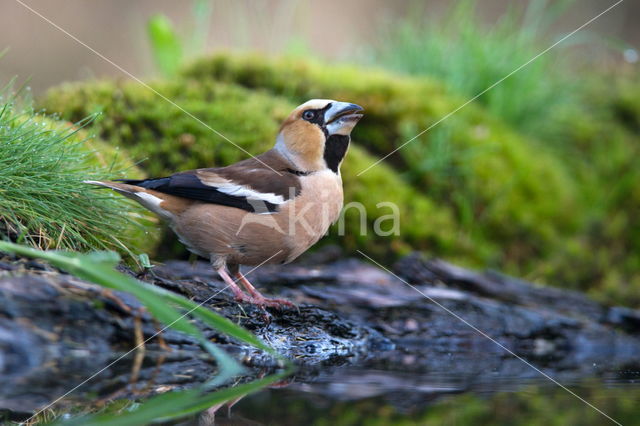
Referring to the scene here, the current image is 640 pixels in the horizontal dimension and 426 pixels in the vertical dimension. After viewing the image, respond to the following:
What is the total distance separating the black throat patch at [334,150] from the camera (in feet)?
15.8

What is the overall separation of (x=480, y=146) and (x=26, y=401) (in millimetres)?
5259

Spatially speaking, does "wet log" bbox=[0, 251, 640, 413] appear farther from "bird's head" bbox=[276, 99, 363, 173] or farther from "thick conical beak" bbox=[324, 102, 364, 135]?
"thick conical beak" bbox=[324, 102, 364, 135]

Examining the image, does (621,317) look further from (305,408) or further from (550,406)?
(305,408)

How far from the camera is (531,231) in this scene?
22.5ft

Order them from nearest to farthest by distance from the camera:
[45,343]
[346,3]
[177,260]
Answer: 1. [45,343]
2. [177,260]
3. [346,3]

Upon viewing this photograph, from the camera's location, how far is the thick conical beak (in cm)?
473

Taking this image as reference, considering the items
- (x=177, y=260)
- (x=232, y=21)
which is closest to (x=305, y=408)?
(x=177, y=260)

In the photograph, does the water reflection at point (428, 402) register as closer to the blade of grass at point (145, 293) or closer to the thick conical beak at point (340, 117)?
the blade of grass at point (145, 293)

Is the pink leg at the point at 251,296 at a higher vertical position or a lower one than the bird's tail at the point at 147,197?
lower

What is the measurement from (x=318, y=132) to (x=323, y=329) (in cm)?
130

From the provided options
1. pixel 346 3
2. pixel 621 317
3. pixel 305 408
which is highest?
pixel 346 3

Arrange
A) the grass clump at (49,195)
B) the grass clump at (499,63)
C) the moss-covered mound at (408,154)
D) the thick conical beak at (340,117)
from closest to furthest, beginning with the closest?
1. the grass clump at (49,195)
2. the thick conical beak at (340,117)
3. the moss-covered mound at (408,154)
4. the grass clump at (499,63)

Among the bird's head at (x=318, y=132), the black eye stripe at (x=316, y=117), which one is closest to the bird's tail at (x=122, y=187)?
the bird's head at (x=318, y=132)

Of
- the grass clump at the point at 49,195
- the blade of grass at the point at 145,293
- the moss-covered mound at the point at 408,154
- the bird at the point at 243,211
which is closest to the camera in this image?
the blade of grass at the point at 145,293
